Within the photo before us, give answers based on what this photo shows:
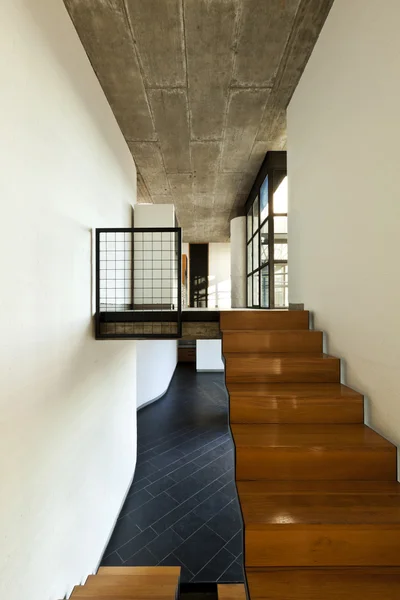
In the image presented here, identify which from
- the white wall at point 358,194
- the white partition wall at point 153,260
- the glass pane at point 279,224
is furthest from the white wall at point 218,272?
the white wall at point 358,194

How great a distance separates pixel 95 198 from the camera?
2.35 m

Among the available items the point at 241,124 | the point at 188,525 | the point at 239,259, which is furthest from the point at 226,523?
the point at 239,259

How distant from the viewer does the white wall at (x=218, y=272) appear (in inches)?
408

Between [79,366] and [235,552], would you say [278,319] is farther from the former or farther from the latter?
[235,552]

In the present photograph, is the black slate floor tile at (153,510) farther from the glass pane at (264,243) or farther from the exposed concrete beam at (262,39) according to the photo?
the exposed concrete beam at (262,39)

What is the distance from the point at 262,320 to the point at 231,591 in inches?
82.4

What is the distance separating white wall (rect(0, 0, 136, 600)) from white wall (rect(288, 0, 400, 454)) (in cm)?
182

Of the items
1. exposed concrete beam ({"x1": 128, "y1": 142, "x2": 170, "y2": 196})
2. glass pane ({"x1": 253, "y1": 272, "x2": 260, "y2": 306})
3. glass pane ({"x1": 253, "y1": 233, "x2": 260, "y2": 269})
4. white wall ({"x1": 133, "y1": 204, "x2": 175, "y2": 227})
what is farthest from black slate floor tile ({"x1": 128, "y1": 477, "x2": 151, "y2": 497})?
exposed concrete beam ({"x1": 128, "y1": 142, "x2": 170, "y2": 196})

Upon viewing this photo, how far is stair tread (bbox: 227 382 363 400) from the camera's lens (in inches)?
66.6

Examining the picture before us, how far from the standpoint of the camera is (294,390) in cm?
180

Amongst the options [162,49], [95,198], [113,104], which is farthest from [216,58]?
[95,198]

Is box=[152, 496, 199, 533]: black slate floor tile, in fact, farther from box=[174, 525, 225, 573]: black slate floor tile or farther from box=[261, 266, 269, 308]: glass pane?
box=[261, 266, 269, 308]: glass pane

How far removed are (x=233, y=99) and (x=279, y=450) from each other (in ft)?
10.5

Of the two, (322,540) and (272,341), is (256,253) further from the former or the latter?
(322,540)
